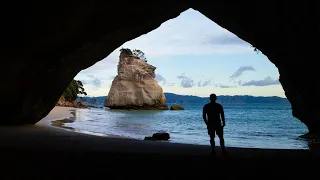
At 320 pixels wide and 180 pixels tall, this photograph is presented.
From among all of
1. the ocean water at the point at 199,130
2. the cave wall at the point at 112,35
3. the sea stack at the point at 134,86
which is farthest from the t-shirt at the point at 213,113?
the sea stack at the point at 134,86

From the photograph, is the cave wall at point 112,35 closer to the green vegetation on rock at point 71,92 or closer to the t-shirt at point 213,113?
the t-shirt at point 213,113

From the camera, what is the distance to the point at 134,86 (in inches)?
2813

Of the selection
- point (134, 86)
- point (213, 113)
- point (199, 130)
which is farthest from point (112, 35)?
point (134, 86)

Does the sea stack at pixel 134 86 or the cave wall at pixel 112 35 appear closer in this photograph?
the cave wall at pixel 112 35

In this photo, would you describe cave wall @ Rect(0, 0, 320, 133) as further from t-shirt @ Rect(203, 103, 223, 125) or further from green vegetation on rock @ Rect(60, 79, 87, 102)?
green vegetation on rock @ Rect(60, 79, 87, 102)

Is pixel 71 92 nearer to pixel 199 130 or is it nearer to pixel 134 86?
pixel 134 86

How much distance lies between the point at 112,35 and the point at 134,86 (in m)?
56.9

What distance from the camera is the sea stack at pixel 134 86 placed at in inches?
2776

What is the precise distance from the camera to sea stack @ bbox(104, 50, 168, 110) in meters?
70.5

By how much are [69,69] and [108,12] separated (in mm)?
5542

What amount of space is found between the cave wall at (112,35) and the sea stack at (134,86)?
5357cm

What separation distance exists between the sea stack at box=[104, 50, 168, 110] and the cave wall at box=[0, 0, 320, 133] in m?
53.6

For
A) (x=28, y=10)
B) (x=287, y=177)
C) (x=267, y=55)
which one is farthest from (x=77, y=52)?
(x=287, y=177)

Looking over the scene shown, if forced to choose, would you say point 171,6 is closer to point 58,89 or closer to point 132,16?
point 132,16
